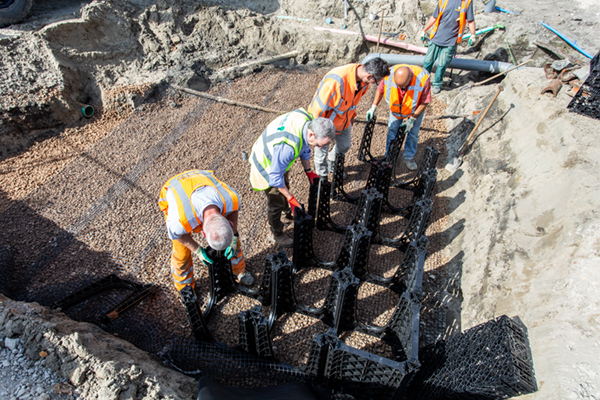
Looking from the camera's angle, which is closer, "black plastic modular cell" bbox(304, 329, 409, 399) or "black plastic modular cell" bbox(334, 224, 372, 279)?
"black plastic modular cell" bbox(304, 329, 409, 399)

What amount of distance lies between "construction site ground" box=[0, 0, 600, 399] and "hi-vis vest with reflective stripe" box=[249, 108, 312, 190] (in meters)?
1.28

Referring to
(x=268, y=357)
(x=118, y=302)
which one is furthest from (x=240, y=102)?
(x=268, y=357)

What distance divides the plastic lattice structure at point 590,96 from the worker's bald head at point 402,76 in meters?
2.38

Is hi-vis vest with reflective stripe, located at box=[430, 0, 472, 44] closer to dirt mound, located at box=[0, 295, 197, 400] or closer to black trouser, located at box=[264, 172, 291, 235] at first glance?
black trouser, located at box=[264, 172, 291, 235]

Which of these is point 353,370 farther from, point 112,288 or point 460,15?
point 460,15

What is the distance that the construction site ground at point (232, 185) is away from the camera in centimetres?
277

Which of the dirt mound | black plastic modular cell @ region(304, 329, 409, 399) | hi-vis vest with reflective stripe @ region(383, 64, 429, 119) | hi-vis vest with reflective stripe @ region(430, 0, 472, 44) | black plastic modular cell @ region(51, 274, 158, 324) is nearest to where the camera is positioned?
the dirt mound

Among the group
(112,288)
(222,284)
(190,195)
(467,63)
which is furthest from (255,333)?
(467,63)

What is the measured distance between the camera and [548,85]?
204 inches

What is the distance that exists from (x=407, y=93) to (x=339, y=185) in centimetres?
180

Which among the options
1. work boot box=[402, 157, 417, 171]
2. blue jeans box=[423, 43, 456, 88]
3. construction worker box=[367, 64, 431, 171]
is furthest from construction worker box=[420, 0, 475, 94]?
work boot box=[402, 157, 417, 171]

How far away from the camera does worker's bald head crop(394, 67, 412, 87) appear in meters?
4.66

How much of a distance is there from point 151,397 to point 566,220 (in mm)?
4439

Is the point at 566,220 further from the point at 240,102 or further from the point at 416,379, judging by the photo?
the point at 240,102
